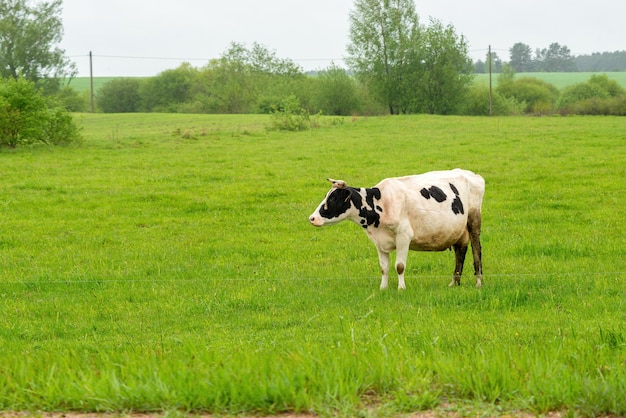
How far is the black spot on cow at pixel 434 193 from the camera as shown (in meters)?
12.4

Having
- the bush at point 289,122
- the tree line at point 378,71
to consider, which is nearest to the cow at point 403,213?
the bush at point 289,122

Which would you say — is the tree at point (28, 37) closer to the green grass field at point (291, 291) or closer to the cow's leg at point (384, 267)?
the green grass field at point (291, 291)

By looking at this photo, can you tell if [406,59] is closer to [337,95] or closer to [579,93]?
[337,95]

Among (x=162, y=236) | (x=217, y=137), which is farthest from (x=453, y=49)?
(x=162, y=236)

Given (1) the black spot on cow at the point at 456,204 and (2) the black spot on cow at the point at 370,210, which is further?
(1) the black spot on cow at the point at 456,204

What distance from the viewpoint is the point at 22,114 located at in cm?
3384

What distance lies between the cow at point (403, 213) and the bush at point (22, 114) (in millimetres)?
24531

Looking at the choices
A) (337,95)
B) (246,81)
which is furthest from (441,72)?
(246,81)

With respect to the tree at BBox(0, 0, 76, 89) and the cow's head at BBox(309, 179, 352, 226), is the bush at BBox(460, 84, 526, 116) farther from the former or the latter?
the cow's head at BBox(309, 179, 352, 226)

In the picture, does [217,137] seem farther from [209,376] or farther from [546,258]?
[209,376]

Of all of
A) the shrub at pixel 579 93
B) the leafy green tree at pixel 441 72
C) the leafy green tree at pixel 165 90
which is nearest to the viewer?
the leafy green tree at pixel 441 72

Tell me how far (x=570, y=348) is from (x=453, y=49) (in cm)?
7411

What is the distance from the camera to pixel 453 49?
78062 millimetres

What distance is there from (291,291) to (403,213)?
6.70ft
